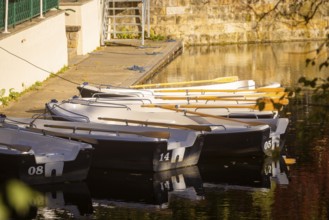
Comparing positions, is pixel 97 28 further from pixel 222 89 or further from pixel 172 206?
pixel 172 206

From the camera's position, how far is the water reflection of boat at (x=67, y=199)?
55.3 ft

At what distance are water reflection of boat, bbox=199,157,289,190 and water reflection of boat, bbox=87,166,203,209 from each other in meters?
0.24

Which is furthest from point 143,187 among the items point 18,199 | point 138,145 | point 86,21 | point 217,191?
point 86,21

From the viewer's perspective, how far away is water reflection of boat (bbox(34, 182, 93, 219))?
1686 centimetres

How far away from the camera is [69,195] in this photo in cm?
1788

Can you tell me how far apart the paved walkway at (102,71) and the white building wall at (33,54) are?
0.95 feet

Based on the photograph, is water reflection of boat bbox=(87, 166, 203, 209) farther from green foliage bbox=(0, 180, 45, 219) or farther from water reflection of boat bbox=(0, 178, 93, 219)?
green foliage bbox=(0, 180, 45, 219)

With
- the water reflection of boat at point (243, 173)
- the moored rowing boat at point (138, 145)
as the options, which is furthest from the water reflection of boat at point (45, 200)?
the water reflection of boat at point (243, 173)

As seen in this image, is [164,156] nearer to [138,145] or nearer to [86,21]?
[138,145]

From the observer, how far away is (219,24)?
42688 mm

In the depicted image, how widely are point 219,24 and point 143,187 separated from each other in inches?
964

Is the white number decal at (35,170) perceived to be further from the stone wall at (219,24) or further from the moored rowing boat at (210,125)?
the stone wall at (219,24)

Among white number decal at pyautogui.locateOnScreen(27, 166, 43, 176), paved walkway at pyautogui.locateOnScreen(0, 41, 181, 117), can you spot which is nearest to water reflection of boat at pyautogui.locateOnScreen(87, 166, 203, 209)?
white number decal at pyautogui.locateOnScreen(27, 166, 43, 176)

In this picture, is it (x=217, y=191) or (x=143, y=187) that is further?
(x=143, y=187)
